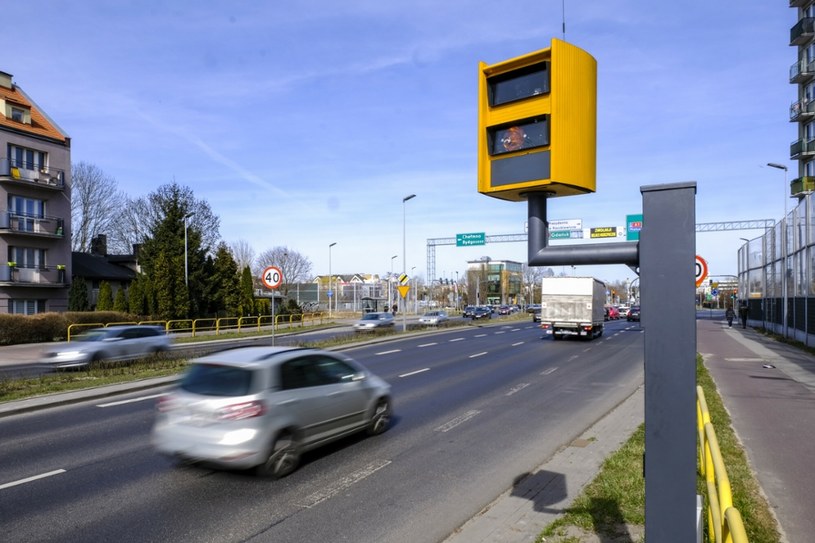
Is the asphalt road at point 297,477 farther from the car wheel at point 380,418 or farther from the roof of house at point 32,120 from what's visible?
the roof of house at point 32,120

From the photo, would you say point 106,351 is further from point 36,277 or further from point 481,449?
point 36,277

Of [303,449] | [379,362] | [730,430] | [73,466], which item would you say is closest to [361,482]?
[303,449]

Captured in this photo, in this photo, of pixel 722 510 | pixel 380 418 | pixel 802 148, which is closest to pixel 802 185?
pixel 802 148

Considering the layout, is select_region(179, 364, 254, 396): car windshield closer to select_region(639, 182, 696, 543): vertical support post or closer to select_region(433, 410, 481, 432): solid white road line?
select_region(433, 410, 481, 432): solid white road line

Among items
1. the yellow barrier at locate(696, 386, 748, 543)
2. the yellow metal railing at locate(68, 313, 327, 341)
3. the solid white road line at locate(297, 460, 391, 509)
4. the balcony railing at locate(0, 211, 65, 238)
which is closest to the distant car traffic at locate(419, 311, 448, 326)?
the yellow metal railing at locate(68, 313, 327, 341)

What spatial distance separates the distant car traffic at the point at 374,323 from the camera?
3519 cm

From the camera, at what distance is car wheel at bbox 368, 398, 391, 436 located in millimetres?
9117

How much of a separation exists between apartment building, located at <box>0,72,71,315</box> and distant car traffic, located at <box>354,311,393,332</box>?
20.4 meters

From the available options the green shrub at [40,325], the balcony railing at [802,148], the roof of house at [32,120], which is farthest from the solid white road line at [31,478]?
the balcony railing at [802,148]

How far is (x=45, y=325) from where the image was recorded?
28.9m

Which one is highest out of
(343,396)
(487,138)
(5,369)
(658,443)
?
(487,138)

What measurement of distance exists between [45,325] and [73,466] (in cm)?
2534

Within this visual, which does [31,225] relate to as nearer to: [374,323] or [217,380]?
[374,323]

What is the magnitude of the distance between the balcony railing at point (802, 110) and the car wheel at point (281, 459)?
54824 mm
